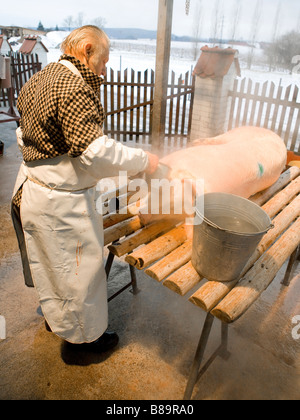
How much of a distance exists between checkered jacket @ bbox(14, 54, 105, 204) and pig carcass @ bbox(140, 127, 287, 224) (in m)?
0.82

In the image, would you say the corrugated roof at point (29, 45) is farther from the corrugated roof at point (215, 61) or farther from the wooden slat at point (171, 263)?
the wooden slat at point (171, 263)

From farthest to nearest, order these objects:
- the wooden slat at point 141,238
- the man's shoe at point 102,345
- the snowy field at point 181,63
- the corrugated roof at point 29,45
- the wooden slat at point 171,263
Answer: the snowy field at point 181,63 → the corrugated roof at point 29,45 → the man's shoe at point 102,345 → the wooden slat at point 141,238 → the wooden slat at point 171,263

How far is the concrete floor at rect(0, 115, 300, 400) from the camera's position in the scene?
2219mm

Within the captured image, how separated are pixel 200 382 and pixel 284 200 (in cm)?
177

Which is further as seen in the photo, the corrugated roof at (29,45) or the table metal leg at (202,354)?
the corrugated roof at (29,45)

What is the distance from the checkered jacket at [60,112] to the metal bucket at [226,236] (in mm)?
768

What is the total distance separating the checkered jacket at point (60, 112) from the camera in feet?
4.99

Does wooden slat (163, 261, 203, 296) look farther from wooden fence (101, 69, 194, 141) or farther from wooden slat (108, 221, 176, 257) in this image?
wooden fence (101, 69, 194, 141)

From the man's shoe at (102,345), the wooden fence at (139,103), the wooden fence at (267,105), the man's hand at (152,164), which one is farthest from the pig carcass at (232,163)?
the wooden fence at (139,103)

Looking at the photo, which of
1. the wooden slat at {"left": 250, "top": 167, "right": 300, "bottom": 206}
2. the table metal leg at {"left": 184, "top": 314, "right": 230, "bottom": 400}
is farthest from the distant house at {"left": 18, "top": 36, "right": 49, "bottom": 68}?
the table metal leg at {"left": 184, "top": 314, "right": 230, "bottom": 400}

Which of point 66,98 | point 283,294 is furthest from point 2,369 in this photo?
point 283,294

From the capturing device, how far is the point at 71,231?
1882mm

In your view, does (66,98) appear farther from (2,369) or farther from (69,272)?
(2,369)

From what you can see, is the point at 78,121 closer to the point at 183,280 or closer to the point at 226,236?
the point at 226,236
